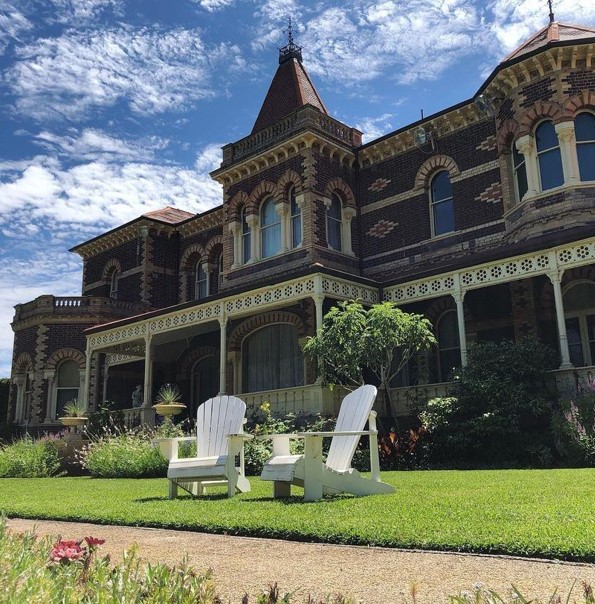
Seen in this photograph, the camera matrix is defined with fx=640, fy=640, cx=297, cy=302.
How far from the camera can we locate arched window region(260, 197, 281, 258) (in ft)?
65.7

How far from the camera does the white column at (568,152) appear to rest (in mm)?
14933

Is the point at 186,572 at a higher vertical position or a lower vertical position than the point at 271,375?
lower

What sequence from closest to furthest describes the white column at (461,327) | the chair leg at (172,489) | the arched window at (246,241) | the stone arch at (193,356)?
the chair leg at (172,489)
the white column at (461,327)
the arched window at (246,241)
the stone arch at (193,356)

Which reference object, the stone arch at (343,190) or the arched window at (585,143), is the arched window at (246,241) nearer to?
the stone arch at (343,190)

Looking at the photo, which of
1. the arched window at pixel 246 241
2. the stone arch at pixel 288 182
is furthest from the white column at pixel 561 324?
the arched window at pixel 246 241

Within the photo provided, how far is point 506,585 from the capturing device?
309 cm

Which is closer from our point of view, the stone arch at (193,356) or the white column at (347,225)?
the white column at (347,225)

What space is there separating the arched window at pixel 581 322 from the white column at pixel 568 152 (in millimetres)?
2476

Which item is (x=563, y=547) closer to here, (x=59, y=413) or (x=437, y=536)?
(x=437, y=536)

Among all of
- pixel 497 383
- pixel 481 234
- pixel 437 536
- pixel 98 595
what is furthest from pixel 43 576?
pixel 481 234

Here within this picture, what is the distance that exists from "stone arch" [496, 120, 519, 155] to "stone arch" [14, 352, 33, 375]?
19075 millimetres

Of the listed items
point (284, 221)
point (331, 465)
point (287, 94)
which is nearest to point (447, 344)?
point (284, 221)

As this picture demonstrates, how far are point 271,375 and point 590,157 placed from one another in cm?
1022

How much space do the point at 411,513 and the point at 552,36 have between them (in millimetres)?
15201
